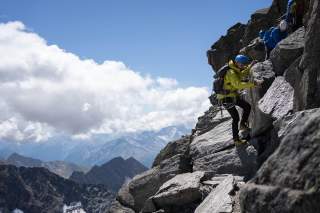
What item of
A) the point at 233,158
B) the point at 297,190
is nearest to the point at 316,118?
the point at 297,190

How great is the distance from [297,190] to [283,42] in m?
13.8

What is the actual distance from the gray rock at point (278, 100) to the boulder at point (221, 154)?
2358 mm

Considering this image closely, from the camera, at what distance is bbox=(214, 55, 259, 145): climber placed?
64.8ft

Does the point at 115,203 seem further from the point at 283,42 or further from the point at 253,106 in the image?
the point at 283,42

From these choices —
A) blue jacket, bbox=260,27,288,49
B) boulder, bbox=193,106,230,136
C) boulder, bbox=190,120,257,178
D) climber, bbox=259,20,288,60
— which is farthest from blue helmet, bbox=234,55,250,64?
boulder, bbox=193,106,230,136

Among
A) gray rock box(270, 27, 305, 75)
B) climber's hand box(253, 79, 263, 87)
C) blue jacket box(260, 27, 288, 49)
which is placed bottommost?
climber's hand box(253, 79, 263, 87)

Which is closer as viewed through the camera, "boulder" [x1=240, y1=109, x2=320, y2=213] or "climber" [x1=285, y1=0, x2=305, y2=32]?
"boulder" [x1=240, y1=109, x2=320, y2=213]

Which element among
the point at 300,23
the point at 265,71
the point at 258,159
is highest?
the point at 300,23

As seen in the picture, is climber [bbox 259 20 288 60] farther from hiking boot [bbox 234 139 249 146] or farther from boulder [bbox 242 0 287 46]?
boulder [bbox 242 0 287 46]

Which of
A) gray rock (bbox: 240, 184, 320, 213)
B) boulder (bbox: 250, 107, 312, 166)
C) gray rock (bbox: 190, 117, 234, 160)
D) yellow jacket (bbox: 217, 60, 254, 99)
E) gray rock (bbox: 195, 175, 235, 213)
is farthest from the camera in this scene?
gray rock (bbox: 190, 117, 234, 160)

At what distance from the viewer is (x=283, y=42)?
2070cm

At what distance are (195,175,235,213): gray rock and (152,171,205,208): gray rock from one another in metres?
2.02

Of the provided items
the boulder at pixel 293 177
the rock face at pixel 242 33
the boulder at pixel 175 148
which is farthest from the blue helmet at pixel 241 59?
the rock face at pixel 242 33

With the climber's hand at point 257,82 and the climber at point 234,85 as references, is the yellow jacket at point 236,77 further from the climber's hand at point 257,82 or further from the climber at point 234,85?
the climber's hand at point 257,82
